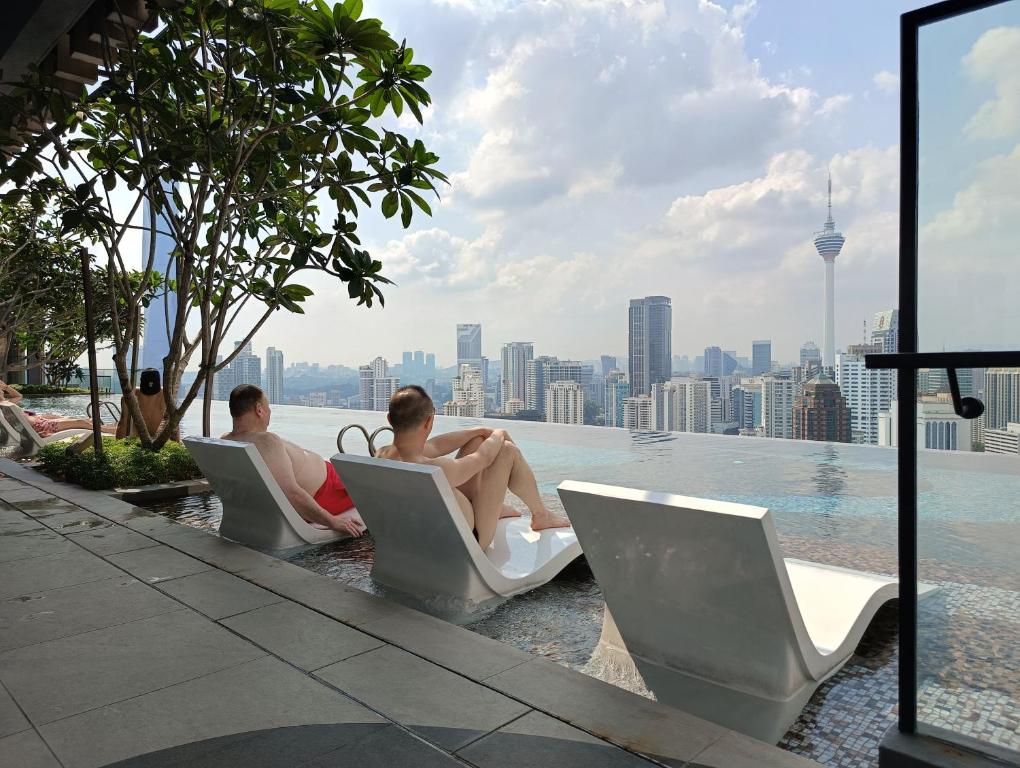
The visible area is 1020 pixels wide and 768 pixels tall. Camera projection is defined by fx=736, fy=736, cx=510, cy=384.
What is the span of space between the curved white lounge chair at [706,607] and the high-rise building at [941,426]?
13.7 inches

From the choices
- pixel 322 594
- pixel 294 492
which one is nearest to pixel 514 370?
pixel 294 492

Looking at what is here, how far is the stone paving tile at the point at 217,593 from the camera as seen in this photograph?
2.83m

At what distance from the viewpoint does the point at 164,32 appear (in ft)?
18.4

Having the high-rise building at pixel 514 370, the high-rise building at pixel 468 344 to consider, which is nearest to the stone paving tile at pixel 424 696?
the high-rise building at pixel 514 370

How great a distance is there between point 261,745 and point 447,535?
1.19 meters

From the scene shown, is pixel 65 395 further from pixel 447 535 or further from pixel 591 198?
pixel 591 198

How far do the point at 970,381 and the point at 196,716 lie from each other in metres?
2.08

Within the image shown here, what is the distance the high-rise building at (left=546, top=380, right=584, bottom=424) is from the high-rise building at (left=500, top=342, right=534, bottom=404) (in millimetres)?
2911

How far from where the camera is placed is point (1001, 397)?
1576mm

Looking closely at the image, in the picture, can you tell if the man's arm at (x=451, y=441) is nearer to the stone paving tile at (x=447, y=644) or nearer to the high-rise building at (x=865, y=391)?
the stone paving tile at (x=447, y=644)

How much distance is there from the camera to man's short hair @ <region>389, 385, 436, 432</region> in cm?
345

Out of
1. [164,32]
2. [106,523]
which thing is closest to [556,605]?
[106,523]

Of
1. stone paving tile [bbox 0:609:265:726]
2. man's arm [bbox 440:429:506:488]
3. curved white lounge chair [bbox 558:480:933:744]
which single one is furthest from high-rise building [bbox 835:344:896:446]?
stone paving tile [bbox 0:609:265:726]

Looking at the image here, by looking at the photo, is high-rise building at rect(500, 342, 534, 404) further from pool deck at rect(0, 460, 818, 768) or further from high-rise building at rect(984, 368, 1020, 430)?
high-rise building at rect(984, 368, 1020, 430)
